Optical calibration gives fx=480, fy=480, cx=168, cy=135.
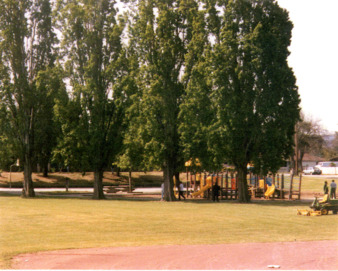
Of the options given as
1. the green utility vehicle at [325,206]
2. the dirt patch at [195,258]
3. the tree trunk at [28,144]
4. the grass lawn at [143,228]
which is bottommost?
the grass lawn at [143,228]

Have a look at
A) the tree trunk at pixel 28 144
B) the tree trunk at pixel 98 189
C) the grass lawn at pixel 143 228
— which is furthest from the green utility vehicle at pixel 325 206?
the tree trunk at pixel 28 144

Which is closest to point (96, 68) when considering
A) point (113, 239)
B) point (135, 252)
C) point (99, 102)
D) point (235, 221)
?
point (99, 102)

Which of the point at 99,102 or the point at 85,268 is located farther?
the point at 99,102

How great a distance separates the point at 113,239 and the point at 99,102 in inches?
941

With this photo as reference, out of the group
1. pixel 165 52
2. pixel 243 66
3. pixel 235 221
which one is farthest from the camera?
pixel 165 52

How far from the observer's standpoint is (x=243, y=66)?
3381 cm

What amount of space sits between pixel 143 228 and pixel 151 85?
61.5 feet

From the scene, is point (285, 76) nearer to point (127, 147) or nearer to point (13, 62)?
point (127, 147)

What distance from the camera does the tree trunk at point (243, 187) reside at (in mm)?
34781

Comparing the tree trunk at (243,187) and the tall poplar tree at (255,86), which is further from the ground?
the tall poplar tree at (255,86)

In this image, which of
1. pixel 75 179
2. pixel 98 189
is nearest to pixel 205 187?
pixel 98 189

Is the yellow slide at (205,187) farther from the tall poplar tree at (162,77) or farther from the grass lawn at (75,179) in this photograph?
the grass lawn at (75,179)

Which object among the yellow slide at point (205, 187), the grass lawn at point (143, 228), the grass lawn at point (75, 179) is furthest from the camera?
the grass lawn at point (75, 179)

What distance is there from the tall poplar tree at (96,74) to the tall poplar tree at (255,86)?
909 cm
